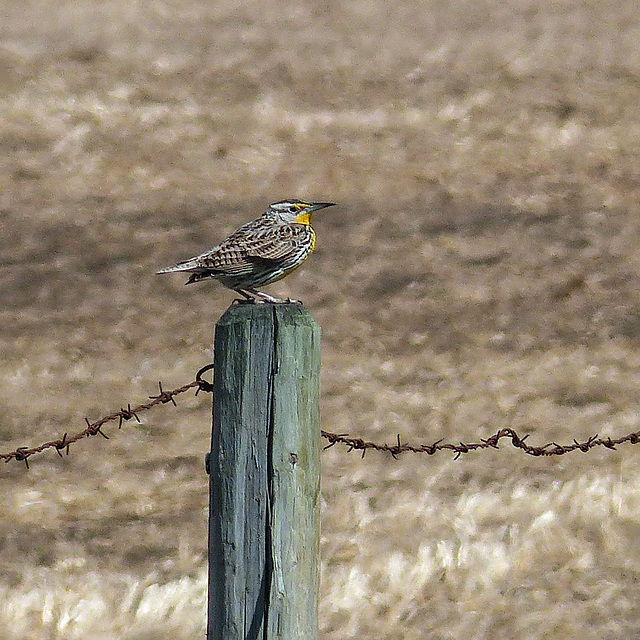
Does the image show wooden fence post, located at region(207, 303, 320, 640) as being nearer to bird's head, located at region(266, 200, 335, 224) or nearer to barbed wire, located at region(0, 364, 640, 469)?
barbed wire, located at region(0, 364, 640, 469)

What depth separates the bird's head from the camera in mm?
7676

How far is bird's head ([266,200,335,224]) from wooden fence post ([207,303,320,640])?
342cm

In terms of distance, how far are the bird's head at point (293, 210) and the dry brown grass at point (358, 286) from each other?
3520 mm

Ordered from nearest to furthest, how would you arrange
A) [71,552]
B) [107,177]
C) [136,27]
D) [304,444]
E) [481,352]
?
[304,444] → [71,552] → [481,352] → [107,177] → [136,27]

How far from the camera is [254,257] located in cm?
684

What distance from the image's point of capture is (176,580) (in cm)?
1009

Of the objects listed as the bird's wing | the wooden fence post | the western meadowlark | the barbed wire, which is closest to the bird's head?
the western meadowlark

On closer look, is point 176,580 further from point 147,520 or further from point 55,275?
point 55,275

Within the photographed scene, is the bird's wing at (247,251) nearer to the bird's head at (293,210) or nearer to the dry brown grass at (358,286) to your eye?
the bird's head at (293,210)

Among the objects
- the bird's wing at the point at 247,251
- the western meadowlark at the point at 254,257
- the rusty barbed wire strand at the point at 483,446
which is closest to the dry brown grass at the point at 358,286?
the rusty barbed wire strand at the point at 483,446

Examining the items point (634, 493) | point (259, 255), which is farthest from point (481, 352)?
point (259, 255)

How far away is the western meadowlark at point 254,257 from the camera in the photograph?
22.3 ft

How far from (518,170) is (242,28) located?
7.22 metres

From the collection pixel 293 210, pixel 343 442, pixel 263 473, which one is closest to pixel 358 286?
pixel 293 210
